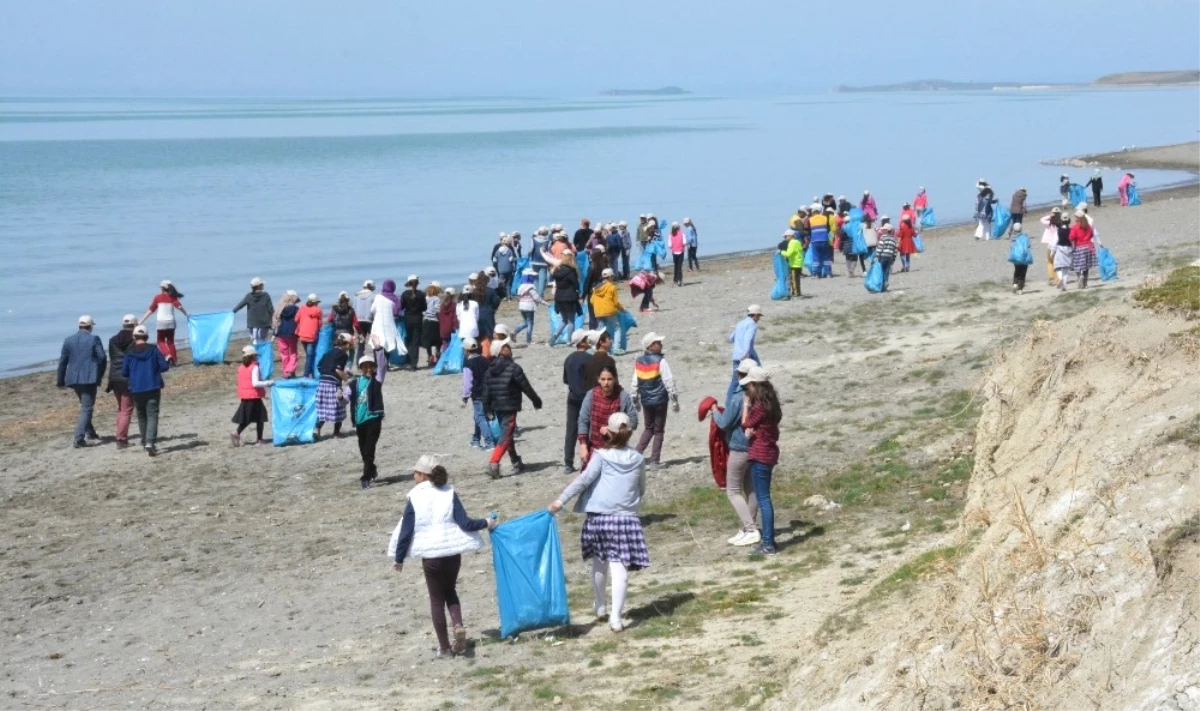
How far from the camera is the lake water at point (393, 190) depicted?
44.4m

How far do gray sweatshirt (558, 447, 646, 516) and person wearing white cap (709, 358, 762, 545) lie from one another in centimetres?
162

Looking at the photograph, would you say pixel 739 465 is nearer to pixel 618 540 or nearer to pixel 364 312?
pixel 618 540

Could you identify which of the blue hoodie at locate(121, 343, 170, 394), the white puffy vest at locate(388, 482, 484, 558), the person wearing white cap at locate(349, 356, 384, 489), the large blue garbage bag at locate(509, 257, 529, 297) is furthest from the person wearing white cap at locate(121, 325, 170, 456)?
the large blue garbage bag at locate(509, 257, 529, 297)

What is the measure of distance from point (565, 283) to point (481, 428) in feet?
17.8

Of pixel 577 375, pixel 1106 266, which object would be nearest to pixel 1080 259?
pixel 1106 266

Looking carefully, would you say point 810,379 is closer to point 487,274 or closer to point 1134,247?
point 487,274

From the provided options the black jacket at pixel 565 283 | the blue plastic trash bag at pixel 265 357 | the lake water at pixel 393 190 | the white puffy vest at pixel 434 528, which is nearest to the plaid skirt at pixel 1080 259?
the black jacket at pixel 565 283

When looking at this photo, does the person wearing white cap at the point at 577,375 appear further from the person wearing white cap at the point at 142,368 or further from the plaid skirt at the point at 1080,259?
the plaid skirt at the point at 1080,259

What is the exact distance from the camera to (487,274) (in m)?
22.5

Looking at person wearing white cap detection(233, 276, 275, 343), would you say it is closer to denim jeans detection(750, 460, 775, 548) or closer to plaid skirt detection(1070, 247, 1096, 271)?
plaid skirt detection(1070, 247, 1096, 271)

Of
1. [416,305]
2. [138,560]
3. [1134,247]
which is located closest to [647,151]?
[1134,247]

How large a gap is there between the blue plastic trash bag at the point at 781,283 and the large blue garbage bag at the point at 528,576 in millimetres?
18054

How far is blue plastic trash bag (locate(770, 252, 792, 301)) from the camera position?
1112 inches

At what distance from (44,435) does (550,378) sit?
22.4 ft
